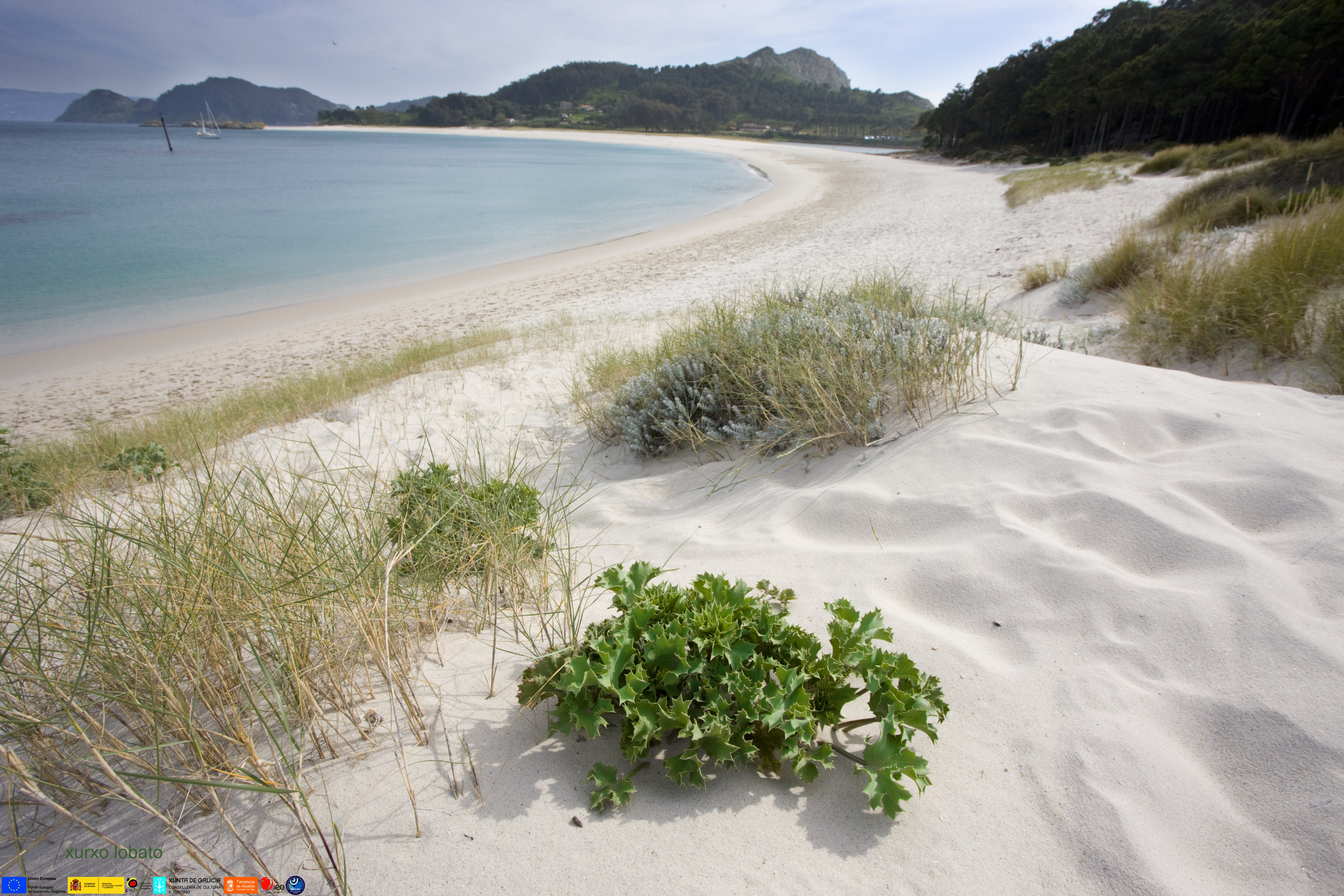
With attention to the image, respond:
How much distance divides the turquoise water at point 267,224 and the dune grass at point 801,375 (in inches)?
493

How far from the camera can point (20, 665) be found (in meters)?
1.74

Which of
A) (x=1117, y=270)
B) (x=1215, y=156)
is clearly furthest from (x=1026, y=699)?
(x=1215, y=156)

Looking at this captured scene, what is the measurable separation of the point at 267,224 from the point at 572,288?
52.1 feet

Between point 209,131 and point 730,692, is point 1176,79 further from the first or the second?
point 209,131

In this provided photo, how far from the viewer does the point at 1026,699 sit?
171 centimetres

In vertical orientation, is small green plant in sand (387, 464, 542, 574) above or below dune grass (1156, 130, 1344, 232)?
below

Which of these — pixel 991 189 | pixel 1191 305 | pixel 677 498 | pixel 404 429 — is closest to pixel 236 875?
pixel 677 498

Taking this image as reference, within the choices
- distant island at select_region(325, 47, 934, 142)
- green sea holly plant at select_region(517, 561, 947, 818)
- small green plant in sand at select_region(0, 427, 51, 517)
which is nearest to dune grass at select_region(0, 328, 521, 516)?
small green plant in sand at select_region(0, 427, 51, 517)

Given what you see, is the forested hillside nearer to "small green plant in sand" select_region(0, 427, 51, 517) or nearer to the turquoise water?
the turquoise water

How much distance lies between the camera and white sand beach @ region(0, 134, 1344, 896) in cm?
133

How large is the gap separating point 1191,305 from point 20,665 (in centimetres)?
672

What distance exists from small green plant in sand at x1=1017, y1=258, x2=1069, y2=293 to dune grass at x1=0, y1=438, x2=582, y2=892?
8.47 m

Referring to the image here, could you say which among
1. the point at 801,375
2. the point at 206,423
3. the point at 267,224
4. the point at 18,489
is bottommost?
the point at 206,423

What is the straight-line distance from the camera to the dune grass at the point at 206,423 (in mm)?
3988
